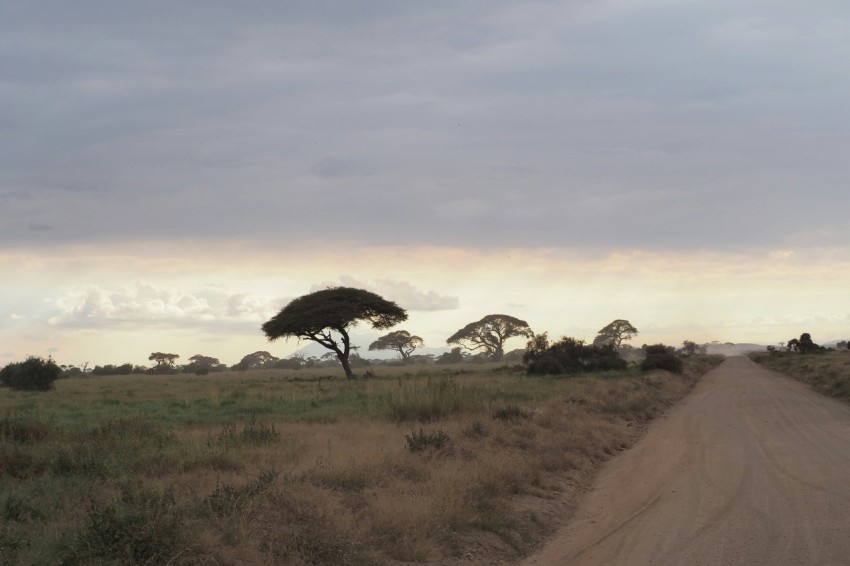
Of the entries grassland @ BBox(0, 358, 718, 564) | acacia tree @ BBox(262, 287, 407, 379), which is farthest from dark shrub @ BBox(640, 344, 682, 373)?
grassland @ BBox(0, 358, 718, 564)

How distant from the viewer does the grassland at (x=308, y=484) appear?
7.10 metres

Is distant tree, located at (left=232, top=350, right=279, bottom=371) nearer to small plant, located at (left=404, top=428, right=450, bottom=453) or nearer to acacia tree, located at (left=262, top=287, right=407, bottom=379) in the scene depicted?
acacia tree, located at (left=262, top=287, right=407, bottom=379)

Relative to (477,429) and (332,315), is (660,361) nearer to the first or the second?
(332,315)

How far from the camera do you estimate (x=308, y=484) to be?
32.2ft

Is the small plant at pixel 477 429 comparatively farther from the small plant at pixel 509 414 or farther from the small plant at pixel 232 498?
the small plant at pixel 232 498

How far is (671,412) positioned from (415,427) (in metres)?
12.2

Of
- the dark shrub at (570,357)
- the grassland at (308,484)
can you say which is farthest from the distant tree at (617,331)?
the grassland at (308,484)

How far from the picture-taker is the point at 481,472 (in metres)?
11.2

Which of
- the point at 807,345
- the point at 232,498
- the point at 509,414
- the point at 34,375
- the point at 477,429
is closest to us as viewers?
the point at 232,498

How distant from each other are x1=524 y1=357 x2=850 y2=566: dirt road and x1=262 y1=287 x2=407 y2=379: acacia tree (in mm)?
33649

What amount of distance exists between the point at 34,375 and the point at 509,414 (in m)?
33.6

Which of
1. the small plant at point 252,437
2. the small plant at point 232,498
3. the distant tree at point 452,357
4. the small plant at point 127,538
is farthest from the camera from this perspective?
the distant tree at point 452,357

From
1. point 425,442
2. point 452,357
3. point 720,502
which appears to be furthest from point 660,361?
point 452,357

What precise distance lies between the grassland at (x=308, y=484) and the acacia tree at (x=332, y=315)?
28.9m
